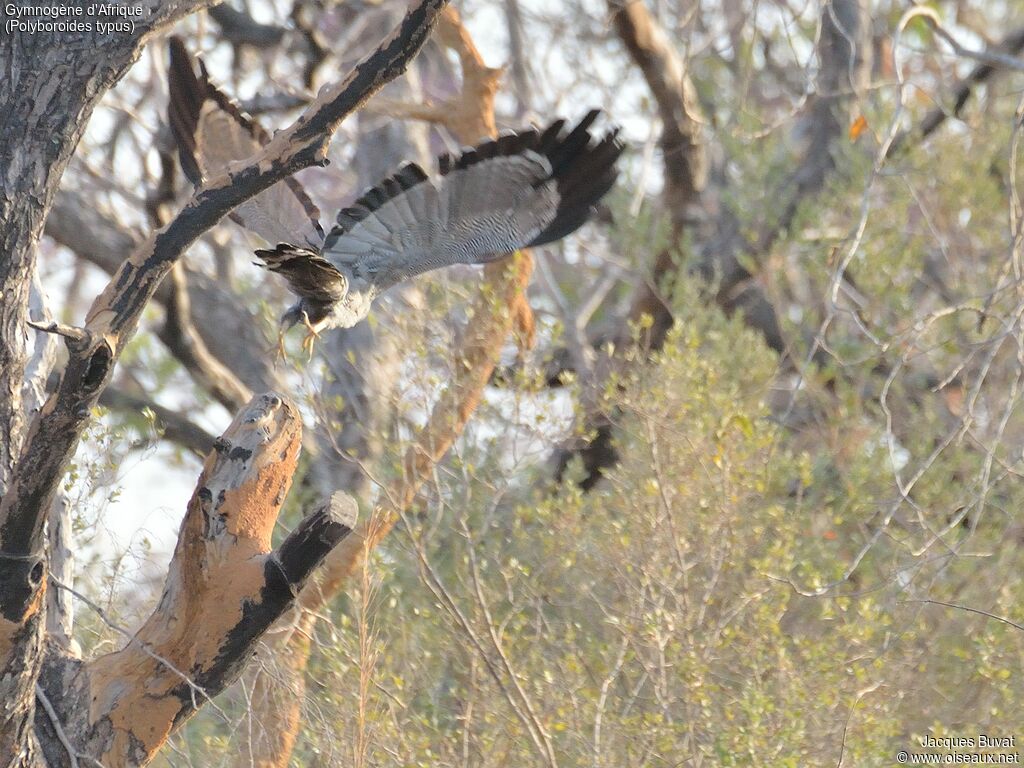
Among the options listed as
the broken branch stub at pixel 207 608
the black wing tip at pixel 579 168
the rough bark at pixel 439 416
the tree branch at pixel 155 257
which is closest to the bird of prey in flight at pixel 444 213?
the black wing tip at pixel 579 168

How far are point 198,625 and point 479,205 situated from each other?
156cm

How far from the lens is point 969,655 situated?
4438 mm

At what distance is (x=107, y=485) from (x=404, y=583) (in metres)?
1.82

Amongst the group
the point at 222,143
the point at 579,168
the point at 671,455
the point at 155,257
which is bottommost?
the point at 671,455

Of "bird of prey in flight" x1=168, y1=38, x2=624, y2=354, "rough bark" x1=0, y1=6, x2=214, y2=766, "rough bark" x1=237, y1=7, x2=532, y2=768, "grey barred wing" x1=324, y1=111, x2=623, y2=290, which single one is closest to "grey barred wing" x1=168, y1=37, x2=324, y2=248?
"bird of prey in flight" x1=168, y1=38, x2=624, y2=354

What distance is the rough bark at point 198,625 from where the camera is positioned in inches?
118

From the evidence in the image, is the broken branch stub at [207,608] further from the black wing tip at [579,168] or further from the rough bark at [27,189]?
the black wing tip at [579,168]

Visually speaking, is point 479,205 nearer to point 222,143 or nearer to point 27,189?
point 222,143

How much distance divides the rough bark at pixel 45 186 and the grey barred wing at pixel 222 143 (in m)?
1.41

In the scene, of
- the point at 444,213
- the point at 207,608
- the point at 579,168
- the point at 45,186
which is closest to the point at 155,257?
the point at 45,186

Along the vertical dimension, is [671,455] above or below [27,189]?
below

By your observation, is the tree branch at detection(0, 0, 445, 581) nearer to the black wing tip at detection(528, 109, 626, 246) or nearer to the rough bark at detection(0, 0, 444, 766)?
the rough bark at detection(0, 0, 444, 766)

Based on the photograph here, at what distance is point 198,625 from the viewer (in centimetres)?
306

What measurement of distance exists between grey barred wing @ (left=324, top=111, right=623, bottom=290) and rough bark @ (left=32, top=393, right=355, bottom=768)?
36.6 inches
